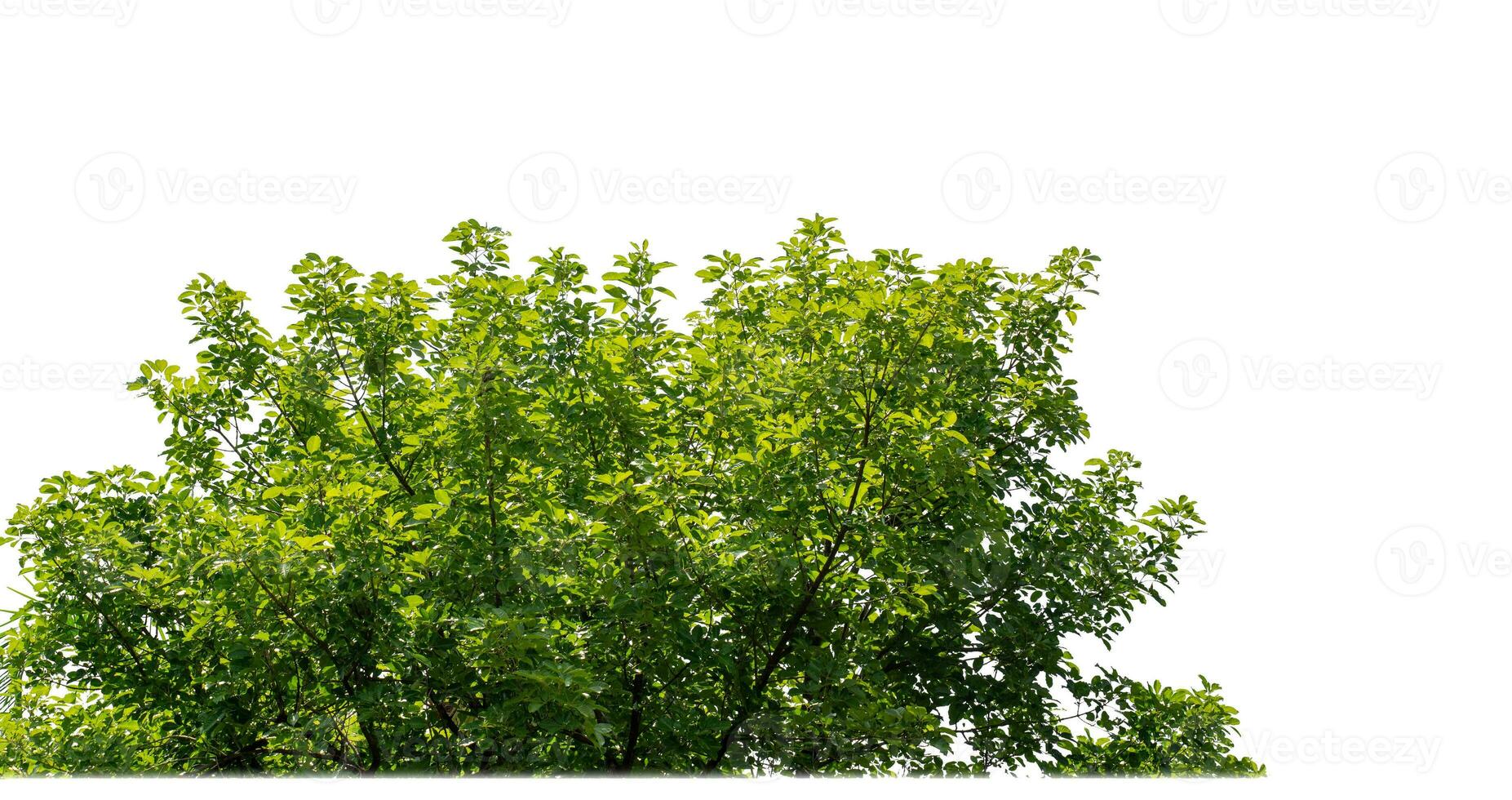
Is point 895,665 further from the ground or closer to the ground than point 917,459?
closer to the ground

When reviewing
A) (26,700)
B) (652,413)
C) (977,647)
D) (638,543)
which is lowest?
(26,700)

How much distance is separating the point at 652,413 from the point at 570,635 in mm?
2309

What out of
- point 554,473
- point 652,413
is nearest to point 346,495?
point 554,473

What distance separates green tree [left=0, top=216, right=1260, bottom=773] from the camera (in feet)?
25.3

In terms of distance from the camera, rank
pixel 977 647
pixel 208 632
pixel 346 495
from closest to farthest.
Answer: pixel 346 495 < pixel 208 632 < pixel 977 647

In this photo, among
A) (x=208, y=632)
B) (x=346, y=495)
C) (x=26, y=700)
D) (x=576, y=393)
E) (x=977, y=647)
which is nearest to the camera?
(x=346, y=495)

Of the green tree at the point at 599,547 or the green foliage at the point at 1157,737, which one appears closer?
the green tree at the point at 599,547

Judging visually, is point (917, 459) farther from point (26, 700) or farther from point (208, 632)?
point (26, 700)

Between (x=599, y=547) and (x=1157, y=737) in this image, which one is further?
(x=1157, y=737)

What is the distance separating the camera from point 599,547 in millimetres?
7555

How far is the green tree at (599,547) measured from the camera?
770 cm

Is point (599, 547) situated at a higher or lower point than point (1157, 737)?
higher

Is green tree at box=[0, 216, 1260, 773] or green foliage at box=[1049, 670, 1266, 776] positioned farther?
green foliage at box=[1049, 670, 1266, 776]

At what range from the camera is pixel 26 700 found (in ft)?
35.1
